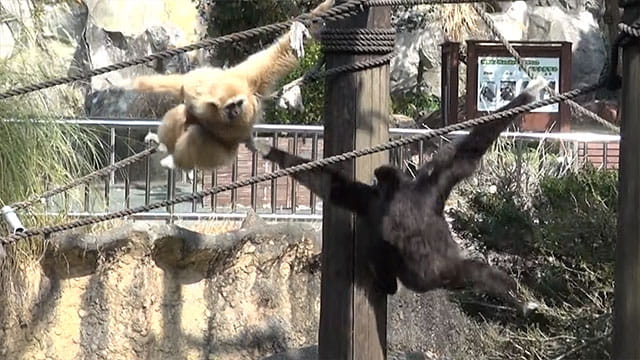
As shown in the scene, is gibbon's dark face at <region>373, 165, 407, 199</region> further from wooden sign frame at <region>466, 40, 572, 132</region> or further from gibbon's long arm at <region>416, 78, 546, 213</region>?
wooden sign frame at <region>466, 40, 572, 132</region>

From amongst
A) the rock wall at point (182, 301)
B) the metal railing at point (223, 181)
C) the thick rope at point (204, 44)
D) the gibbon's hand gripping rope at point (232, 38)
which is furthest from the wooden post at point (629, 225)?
the metal railing at point (223, 181)

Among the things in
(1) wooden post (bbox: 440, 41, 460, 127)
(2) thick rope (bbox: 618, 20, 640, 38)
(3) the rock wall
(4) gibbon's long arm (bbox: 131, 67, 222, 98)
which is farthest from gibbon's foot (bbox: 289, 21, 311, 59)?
(1) wooden post (bbox: 440, 41, 460, 127)

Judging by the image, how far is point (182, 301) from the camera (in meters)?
7.33

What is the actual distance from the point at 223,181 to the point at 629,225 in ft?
21.5

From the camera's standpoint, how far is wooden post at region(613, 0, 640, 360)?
2816 mm

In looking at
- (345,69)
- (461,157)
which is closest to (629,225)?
(345,69)

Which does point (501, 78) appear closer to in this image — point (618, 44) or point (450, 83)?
point (450, 83)

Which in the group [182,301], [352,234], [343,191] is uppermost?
[343,191]

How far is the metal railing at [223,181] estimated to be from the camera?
743 centimetres

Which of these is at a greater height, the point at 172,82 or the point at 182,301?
the point at 172,82

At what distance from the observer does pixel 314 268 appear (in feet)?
24.5

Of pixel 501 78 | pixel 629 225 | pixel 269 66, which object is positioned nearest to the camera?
pixel 629 225

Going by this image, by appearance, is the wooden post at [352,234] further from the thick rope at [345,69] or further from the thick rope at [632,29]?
the thick rope at [632,29]

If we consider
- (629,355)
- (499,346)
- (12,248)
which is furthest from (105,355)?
(629,355)
